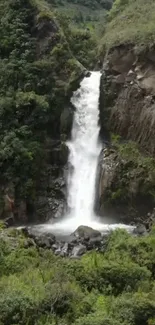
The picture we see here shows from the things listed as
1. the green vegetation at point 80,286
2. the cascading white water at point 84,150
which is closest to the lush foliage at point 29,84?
the cascading white water at point 84,150

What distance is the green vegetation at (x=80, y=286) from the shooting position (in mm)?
14086

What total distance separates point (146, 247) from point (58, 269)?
4.71 metres

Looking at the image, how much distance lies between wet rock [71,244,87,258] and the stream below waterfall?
126 inches

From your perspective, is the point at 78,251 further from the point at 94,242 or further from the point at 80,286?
the point at 80,286

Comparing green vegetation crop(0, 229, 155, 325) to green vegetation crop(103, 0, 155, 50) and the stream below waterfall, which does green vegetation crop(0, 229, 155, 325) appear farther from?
green vegetation crop(103, 0, 155, 50)

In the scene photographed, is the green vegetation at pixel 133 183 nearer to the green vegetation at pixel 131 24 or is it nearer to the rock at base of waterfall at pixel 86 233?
the rock at base of waterfall at pixel 86 233

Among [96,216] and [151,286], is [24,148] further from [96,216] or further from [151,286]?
[151,286]

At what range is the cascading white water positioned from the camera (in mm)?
32375

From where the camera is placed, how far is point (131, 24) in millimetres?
39312

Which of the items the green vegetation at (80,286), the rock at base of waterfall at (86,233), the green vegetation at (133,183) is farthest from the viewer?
the green vegetation at (133,183)

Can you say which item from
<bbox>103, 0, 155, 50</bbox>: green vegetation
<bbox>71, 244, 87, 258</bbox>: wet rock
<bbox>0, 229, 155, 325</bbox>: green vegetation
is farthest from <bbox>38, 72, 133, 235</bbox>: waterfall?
<bbox>0, 229, 155, 325</bbox>: green vegetation

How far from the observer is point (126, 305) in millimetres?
14500

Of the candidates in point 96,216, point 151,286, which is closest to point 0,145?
point 96,216

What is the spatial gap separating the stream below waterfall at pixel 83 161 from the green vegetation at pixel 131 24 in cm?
330
